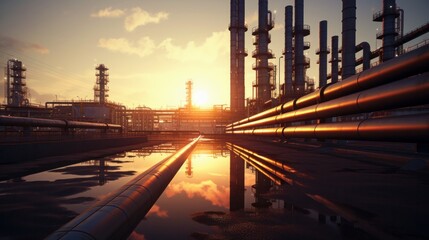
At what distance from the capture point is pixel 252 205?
3652 millimetres

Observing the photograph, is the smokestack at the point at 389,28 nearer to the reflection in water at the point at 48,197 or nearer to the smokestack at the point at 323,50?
the smokestack at the point at 323,50

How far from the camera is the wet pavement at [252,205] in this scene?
106 inches

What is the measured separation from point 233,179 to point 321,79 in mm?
42397

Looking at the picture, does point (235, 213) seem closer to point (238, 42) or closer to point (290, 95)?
point (290, 95)

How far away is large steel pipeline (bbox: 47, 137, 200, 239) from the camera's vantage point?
2.01m

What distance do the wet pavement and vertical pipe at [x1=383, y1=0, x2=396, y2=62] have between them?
1436 inches

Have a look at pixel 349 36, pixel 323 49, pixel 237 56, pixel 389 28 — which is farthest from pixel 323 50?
pixel 349 36

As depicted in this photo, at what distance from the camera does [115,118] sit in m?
59.4

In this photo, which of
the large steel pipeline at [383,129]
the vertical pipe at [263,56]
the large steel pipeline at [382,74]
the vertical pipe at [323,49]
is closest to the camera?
the large steel pipeline at [383,129]

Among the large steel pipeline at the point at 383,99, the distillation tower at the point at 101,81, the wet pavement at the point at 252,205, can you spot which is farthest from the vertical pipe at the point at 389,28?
the distillation tower at the point at 101,81

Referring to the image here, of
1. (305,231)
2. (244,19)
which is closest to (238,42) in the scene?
(244,19)

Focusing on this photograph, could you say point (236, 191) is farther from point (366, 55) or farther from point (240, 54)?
point (240, 54)

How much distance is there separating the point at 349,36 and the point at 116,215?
99.4ft

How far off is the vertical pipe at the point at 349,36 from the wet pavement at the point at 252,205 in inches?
937
